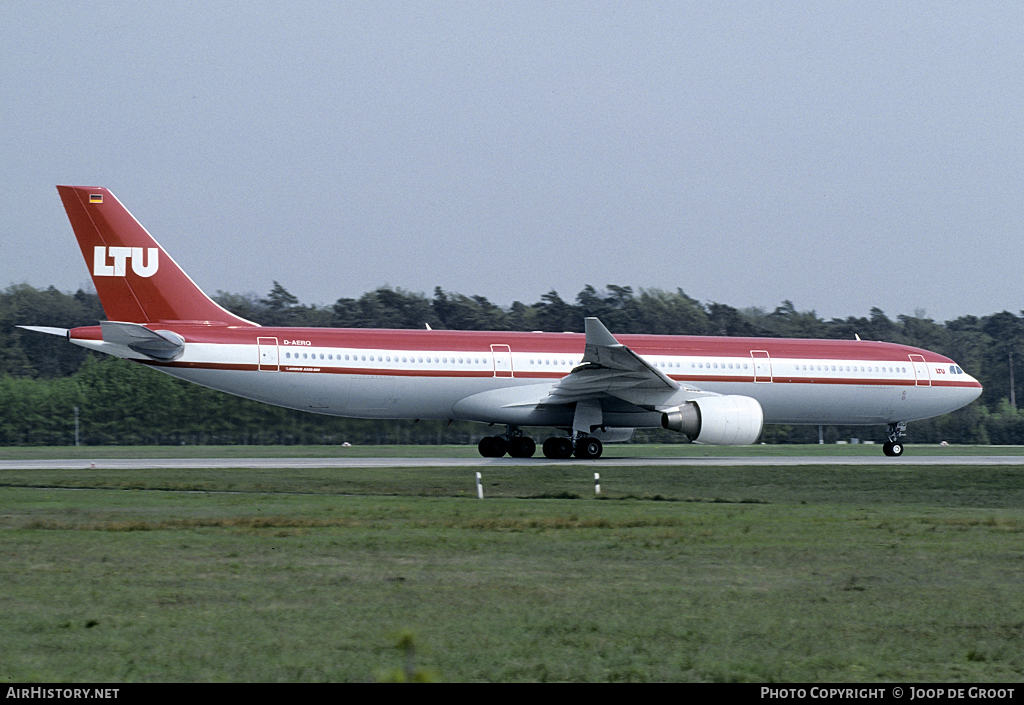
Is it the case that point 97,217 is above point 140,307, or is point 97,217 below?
above

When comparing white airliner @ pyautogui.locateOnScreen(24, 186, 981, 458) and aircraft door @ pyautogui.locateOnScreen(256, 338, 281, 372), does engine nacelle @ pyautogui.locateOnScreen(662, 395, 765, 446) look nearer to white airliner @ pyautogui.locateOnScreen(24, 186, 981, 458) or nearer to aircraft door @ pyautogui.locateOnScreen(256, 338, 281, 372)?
white airliner @ pyautogui.locateOnScreen(24, 186, 981, 458)

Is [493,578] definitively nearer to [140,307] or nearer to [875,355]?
[140,307]

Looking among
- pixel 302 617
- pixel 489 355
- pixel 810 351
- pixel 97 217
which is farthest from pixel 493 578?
pixel 810 351

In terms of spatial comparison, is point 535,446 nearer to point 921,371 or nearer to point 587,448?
point 587,448

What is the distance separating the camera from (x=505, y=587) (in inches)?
400

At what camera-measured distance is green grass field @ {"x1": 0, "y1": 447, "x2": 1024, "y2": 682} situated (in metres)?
7.17

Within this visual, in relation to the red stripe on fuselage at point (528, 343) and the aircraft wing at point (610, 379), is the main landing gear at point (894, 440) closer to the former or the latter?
the red stripe on fuselage at point (528, 343)

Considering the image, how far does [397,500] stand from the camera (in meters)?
19.1

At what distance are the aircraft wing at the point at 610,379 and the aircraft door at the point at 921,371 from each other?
10.0 meters

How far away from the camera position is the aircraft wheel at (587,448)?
30812 millimetres

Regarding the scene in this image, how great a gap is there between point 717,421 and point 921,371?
10998 millimetres

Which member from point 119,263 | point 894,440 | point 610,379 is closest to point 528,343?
point 610,379
